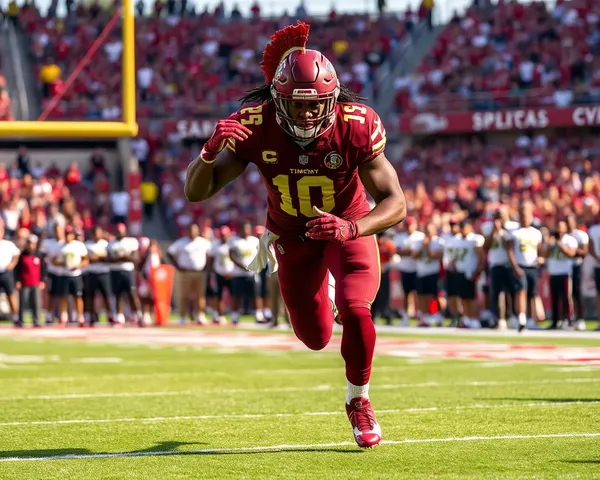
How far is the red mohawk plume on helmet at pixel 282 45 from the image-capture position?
5684 mm

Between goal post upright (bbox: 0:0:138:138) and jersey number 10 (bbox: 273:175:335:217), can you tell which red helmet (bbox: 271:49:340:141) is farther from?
goal post upright (bbox: 0:0:138:138)

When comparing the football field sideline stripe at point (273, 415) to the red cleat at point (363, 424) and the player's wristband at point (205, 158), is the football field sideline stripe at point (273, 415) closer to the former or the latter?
the red cleat at point (363, 424)

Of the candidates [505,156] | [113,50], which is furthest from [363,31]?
[113,50]

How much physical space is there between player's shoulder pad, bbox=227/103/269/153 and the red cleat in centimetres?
128

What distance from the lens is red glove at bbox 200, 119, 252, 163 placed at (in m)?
5.34

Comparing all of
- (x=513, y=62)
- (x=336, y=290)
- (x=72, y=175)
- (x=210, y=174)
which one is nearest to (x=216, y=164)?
(x=210, y=174)

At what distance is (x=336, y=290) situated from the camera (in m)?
5.70

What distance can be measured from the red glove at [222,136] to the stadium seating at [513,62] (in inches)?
869

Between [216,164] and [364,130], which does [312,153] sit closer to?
[364,130]

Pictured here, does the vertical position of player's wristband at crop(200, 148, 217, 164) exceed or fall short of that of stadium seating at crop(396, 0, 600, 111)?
it falls short

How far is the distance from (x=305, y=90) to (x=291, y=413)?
7.81ft

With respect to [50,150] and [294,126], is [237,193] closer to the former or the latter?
[50,150]

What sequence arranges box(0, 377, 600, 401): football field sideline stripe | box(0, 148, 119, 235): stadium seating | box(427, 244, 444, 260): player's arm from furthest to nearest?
box(0, 148, 119, 235): stadium seating, box(427, 244, 444, 260): player's arm, box(0, 377, 600, 401): football field sideline stripe

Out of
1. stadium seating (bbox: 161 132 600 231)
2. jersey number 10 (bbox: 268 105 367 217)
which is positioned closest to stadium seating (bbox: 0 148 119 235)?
stadium seating (bbox: 161 132 600 231)
